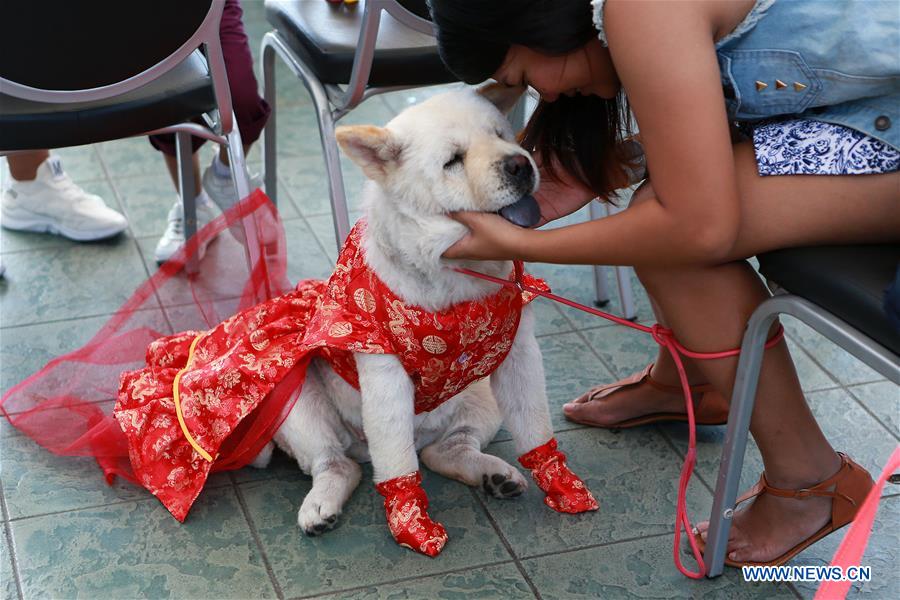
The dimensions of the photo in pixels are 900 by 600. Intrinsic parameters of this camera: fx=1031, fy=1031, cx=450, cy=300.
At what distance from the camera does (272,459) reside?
6.34ft

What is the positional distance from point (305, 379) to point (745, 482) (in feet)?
2.63

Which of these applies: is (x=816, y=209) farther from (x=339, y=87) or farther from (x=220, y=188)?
(x=220, y=188)

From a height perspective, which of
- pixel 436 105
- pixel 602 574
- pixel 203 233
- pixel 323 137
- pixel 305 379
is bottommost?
pixel 602 574

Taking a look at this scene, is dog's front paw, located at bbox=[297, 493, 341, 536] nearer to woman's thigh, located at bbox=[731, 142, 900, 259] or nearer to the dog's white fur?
the dog's white fur

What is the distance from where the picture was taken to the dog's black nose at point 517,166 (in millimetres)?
1471

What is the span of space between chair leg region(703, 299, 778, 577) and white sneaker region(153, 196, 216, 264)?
4.74 ft

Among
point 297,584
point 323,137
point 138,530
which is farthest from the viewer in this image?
point 323,137

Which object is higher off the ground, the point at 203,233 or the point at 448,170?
the point at 448,170

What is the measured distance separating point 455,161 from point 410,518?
1.93 ft

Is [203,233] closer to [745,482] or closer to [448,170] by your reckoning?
[448,170]

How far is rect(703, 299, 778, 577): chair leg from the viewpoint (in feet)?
4.62

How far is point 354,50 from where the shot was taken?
6.69 feet

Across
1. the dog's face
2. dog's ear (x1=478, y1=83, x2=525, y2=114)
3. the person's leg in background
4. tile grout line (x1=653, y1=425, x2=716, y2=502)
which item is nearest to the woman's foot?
tile grout line (x1=653, y1=425, x2=716, y2=502)

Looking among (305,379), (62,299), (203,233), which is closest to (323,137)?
(203,233)
